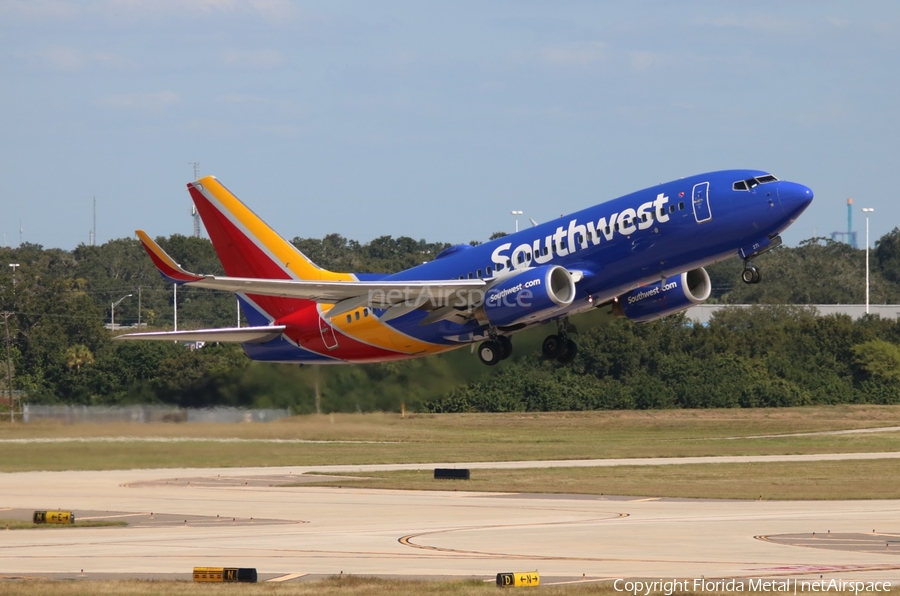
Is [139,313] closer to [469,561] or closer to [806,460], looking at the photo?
[806,460]

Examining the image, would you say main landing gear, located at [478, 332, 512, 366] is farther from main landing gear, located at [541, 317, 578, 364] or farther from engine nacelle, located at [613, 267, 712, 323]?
engine nacelle, located at [613, 267, 712, 323]

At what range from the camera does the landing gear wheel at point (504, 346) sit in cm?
4653

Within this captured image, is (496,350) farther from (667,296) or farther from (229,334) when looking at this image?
(229,334)

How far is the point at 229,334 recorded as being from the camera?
48000 mm

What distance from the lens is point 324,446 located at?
239 feet

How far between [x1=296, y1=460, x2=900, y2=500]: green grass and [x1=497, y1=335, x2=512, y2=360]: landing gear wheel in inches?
217

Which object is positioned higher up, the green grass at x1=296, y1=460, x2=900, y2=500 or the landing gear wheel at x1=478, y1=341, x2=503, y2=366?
the landing gear wheel at x1=478, y1=341, x2=503, y2=366

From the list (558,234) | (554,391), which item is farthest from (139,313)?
(558,234)

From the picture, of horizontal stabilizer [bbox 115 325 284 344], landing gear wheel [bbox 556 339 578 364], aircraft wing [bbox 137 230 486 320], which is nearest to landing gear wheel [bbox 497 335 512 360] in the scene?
landing gear wheel [bbox 556 339 578 364]

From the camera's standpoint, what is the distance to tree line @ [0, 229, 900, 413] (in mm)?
50281

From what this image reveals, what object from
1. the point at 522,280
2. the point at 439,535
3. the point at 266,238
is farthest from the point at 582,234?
the point at 266,238

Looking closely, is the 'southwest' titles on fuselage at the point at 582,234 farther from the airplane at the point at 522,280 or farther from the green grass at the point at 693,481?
the green grass at the point at 693,481

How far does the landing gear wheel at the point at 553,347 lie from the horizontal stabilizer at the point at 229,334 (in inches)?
388

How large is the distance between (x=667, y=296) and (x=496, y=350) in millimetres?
6205
